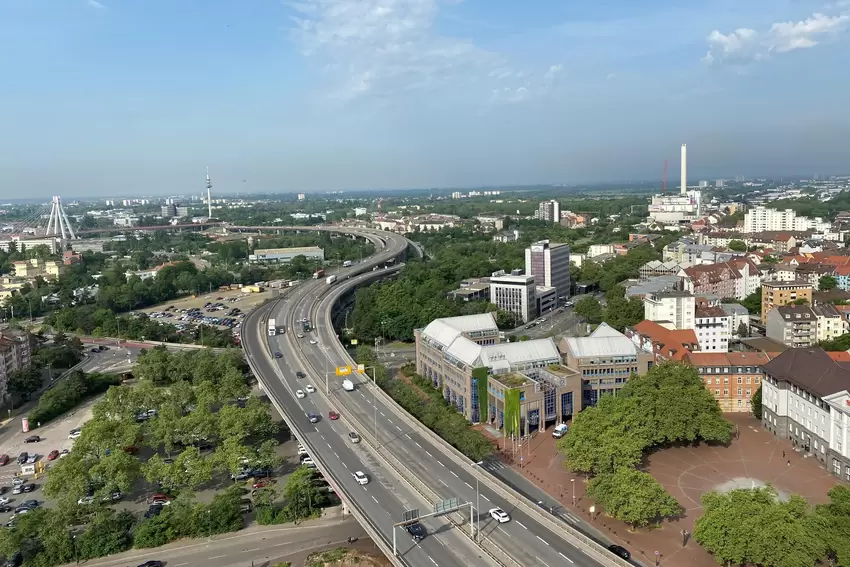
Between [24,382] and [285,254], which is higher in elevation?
[285,254]

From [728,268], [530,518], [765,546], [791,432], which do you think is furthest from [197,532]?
[728,268]

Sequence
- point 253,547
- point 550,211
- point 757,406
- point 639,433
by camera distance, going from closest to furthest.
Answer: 1. point 253,547
2. point 639,433
3. point 757,406
4. point 550,211

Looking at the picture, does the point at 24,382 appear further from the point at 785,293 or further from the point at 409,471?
the point at 785,293

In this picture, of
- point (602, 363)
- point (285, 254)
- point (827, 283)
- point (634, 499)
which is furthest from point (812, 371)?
point (285, 254)

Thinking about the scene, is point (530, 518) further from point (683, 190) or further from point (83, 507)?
point (683, 190)

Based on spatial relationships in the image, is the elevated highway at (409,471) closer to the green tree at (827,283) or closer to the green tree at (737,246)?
the green tree at (827,283)

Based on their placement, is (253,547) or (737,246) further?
(737,246)
